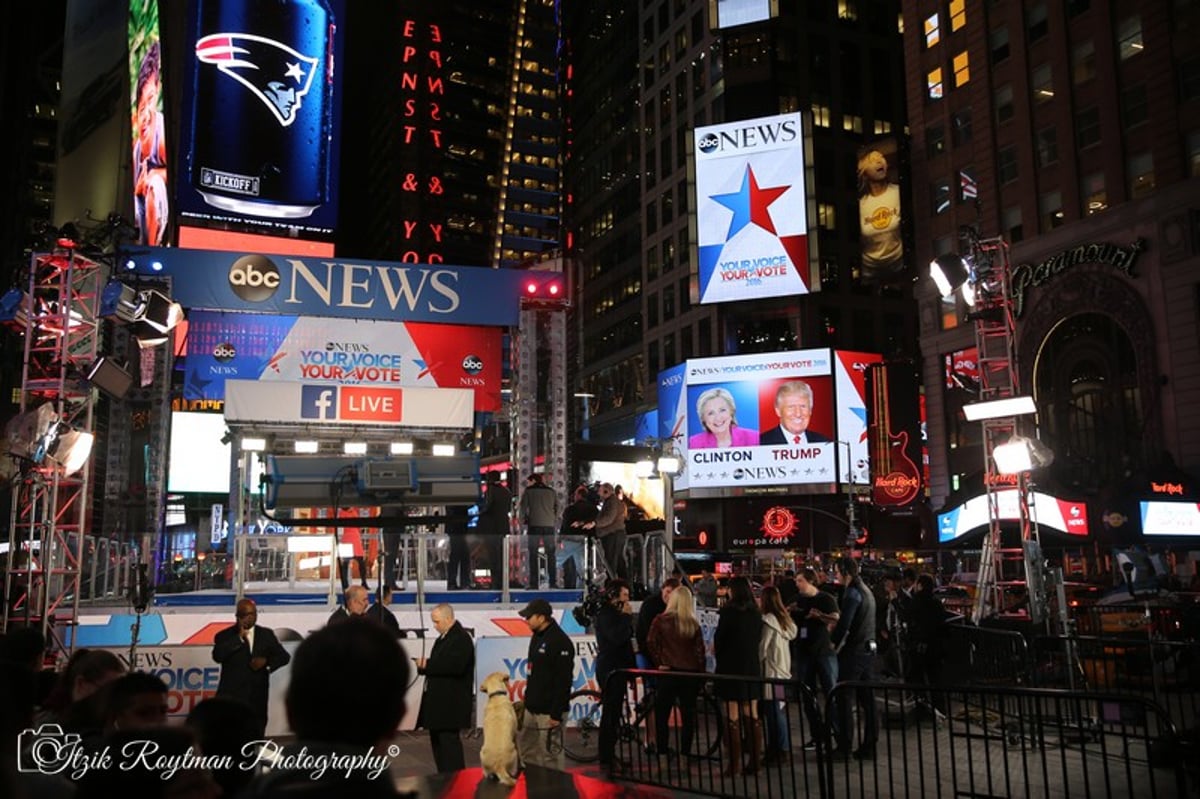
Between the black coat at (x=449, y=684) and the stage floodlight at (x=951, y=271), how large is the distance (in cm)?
1308

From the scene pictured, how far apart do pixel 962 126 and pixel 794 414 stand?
16488 mm

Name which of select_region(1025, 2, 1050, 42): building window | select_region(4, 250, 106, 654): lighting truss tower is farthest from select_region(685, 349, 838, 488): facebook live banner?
select_region(4, 250, 106, 654): lighting truss tower

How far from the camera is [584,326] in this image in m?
85.7

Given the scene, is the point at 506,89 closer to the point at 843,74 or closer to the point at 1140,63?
the point at 843,74

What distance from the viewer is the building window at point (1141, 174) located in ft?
121

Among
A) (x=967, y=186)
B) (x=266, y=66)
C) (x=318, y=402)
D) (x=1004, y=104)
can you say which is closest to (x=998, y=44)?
(x=1004, y=104)

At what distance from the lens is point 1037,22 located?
141 ft

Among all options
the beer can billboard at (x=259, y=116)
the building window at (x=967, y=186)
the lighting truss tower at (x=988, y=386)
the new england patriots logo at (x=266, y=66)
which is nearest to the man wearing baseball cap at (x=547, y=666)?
the lighting truss tower at (x=988, y=386)

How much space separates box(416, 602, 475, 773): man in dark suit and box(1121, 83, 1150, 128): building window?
38.4m

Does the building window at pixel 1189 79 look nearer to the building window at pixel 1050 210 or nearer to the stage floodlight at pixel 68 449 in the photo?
the building window at pixel 1050 210

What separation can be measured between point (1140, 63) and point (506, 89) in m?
87.8

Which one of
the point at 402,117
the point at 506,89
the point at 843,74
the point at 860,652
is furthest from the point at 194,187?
the point at 506,89

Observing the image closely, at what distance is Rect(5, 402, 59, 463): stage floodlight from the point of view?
13367 millimetres

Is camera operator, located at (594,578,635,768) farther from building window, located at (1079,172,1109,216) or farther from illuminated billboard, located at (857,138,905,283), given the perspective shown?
illuminated billboard, located at (857,138,905,283)
